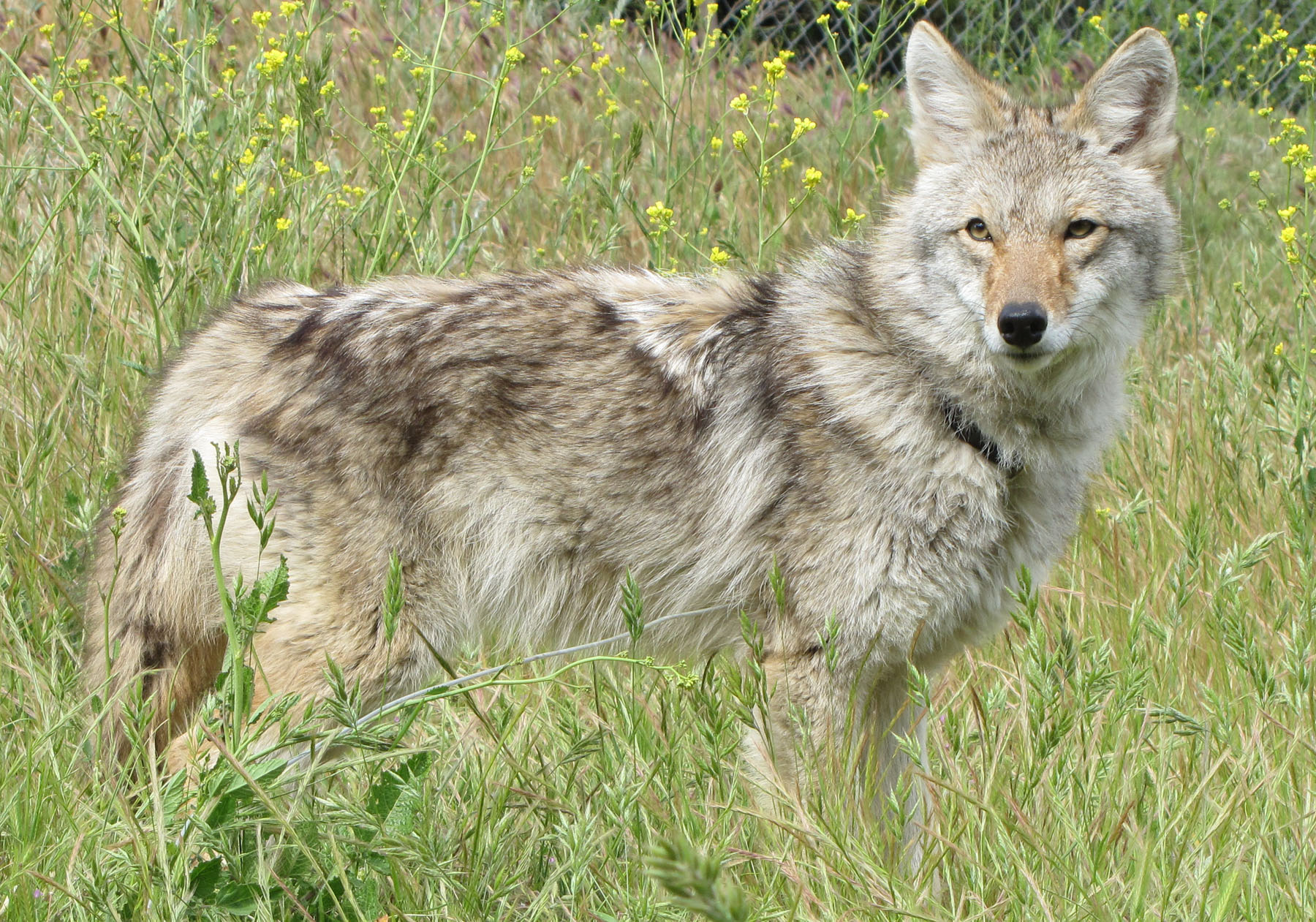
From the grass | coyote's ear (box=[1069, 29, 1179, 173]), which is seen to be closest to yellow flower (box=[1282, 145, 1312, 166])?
the grass

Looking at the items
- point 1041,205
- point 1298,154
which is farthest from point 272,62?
point 1298,154

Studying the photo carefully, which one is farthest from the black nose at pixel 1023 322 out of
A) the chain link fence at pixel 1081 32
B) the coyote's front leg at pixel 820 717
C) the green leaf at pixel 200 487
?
the chain link fence at pixel 1081 32

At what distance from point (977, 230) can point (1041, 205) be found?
0.56ft

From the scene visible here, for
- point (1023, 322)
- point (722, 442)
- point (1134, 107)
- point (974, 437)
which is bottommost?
point (722, 442)

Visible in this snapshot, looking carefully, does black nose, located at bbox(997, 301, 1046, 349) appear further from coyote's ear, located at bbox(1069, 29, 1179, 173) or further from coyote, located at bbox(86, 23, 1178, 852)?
coyote's ear, located at bbox(1069, 29, 1179, 173)

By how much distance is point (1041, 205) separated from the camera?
3.27m

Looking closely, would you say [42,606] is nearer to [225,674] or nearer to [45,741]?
[45,741]

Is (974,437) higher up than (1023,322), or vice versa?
(1023,322)

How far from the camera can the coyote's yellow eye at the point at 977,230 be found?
3.33 metres

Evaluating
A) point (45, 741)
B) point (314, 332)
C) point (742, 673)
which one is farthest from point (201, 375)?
point (742, 673)

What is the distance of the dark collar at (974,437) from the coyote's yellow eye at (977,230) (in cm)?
44

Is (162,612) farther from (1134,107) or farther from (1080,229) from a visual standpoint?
(1134,107)

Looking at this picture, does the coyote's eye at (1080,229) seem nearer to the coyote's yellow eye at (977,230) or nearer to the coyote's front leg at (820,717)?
the coyote's yellow eye at (977,230)

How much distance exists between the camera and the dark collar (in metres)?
3.37
